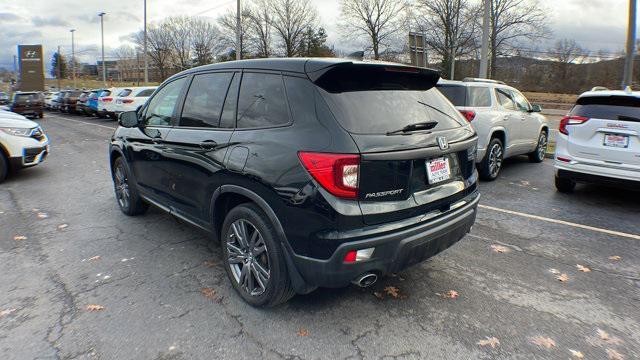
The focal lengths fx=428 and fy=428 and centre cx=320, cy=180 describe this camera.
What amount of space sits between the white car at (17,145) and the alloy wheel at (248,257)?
20.7 ft

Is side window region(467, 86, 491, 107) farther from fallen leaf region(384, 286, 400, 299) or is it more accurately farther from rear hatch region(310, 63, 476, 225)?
fallen leaf region(384, 286, 400, 299)

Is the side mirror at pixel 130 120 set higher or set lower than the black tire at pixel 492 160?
higher

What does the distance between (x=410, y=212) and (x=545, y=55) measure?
54488 millimetres

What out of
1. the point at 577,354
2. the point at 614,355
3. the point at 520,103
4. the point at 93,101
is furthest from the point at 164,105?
the point at 93,101

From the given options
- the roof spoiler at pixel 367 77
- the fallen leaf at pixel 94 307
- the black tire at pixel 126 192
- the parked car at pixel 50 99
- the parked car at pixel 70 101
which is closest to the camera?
the roof spoiler at pixel 367 77

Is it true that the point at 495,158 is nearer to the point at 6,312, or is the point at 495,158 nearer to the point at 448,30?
the point at 6,312

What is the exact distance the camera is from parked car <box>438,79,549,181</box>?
7.28 m

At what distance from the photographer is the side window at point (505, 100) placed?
26.0ft

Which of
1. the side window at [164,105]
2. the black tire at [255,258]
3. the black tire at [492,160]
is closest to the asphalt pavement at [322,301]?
the black tire at [255,258]

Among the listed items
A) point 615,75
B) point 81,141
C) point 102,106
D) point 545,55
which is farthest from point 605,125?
point 545,55

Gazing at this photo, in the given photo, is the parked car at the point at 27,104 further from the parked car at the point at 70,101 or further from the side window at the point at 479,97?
the side window at the point at 479,97

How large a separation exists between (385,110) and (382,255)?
3.27 ft

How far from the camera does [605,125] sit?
5.75 m

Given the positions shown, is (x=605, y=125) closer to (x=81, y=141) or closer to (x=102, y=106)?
(x=81, y=141)
